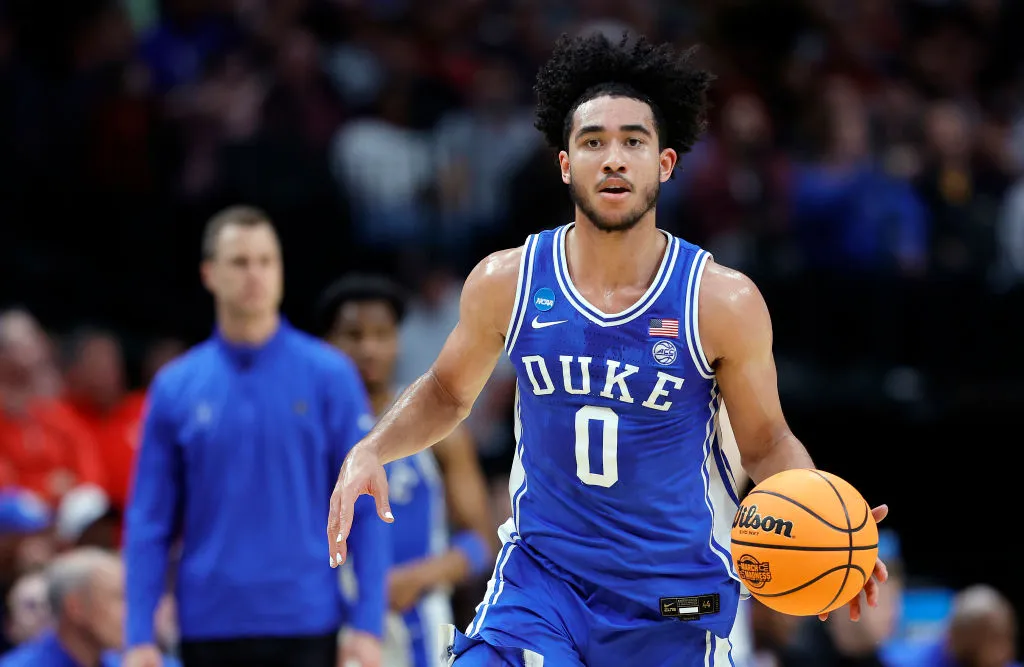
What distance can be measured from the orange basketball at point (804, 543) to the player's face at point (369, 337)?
374 centimetres

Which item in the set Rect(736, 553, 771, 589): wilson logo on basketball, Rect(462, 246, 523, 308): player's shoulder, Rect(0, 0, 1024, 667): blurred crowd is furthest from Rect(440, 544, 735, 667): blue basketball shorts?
Rect(0, 0, 1024, 667): blurred crowd

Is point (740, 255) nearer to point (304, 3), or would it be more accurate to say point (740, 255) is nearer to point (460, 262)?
point (460, 262)

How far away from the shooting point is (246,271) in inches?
266

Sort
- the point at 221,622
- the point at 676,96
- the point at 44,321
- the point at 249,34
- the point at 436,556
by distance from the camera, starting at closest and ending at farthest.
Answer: the point at 676,96
the point at 221,622
the point at 436,556
the point at 44,321
the point at 249,34

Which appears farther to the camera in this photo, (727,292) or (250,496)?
(250,496)

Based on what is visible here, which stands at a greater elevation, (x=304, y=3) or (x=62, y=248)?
(x=304, y=3)

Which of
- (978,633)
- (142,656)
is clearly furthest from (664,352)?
(978,633)

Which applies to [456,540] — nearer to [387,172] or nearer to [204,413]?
[204,413]

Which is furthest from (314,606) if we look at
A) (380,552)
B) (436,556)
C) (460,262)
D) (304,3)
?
(304,3)

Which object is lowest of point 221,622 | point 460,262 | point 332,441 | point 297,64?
point 221,622

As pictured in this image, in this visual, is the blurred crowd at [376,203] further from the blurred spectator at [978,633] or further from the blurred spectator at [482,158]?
the blurred spectator at [978,633]

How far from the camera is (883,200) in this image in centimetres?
1126

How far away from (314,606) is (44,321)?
5.23 meters

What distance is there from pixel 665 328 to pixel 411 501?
11.3ft
